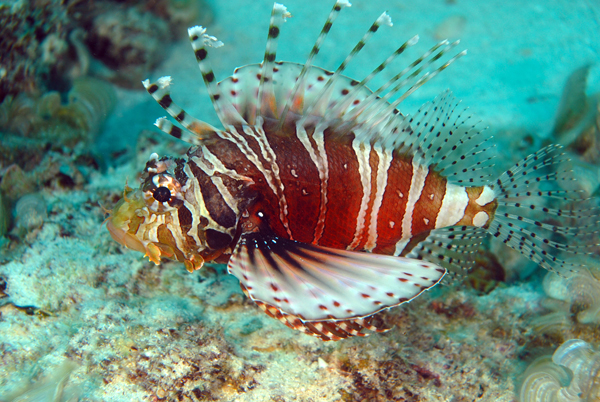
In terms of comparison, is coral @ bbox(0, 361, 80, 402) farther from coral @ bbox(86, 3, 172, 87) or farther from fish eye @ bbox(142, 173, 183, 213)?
coral @ bbox(86, 3, 172, 87)

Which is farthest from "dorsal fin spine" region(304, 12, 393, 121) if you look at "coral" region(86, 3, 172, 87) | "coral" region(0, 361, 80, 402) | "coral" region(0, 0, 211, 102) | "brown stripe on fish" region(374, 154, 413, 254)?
"coral" region(86, 3, 172, 87)

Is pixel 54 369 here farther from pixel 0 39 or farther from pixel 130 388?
pixel 0 39

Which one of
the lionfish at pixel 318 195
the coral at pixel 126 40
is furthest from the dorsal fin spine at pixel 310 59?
the coral at pixel 126 40

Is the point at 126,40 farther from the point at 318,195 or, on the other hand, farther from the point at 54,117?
the point at 318,195

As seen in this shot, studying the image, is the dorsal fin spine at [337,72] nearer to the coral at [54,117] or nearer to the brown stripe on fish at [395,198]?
the brown stripe on fish at [395,198]

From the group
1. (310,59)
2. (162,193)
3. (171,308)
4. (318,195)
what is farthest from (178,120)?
(171,308)
